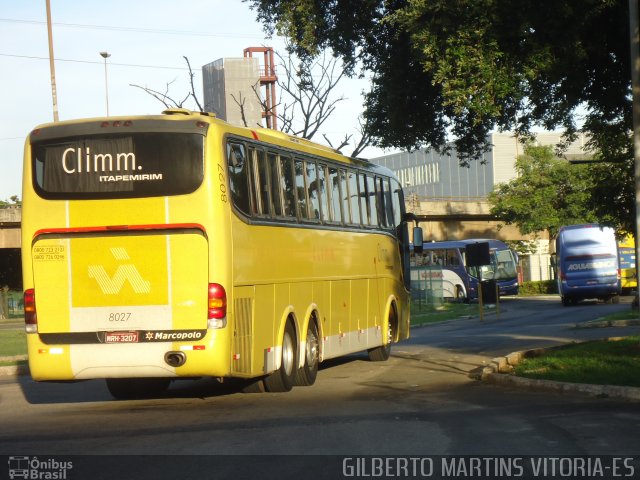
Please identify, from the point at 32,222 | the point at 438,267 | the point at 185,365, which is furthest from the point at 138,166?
the point at 438,267

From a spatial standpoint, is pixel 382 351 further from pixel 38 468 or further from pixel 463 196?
pixel 463 196

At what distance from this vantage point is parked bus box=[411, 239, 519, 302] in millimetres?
64556

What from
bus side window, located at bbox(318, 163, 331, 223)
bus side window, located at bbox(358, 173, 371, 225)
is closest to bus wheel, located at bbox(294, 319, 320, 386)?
bus side window, located at bbox(318, 163, 331, 223)

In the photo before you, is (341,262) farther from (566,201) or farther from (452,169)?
(452,169)

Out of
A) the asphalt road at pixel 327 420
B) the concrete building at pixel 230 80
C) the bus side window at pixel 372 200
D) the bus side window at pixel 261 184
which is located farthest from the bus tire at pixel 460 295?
the concrete building at pixel 230 80

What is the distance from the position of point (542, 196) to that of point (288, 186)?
6011 centimetres

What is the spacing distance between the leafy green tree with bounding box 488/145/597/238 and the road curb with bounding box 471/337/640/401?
55.7m

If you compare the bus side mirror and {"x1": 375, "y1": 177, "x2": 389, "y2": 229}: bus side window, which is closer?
{"x1": 375, "y1": 177, "x2": 389, "y2": 229}: bus side window

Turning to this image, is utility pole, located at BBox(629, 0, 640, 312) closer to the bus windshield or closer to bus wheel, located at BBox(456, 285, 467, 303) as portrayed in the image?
the bus windshield

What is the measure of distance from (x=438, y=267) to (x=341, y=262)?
47.7 meters

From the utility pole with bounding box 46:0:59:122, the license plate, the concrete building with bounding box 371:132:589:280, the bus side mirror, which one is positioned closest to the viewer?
the license plate

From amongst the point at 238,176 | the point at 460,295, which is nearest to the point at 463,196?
the point at 460,295

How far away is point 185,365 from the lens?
13.5 meters

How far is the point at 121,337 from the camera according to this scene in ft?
45.0
